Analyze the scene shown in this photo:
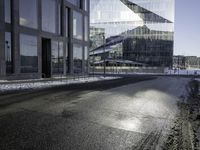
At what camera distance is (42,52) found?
36625mm

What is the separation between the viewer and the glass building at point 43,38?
1097 inches

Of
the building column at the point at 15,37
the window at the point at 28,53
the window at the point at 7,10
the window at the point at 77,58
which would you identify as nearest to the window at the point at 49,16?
the window at the point at 28,53

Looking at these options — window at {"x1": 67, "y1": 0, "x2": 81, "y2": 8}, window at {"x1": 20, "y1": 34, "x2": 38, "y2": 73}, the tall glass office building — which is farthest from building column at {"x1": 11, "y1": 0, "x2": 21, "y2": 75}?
the tall glass office building

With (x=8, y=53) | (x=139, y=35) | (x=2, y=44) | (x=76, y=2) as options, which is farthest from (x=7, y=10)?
(x=139, y=35)

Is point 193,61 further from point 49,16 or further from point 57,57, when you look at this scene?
point 49,16

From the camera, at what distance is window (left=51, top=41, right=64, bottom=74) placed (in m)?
37.0

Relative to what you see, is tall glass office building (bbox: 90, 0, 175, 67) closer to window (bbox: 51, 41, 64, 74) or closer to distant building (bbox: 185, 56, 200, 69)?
window (bbox: 51, 41, 64, 74)

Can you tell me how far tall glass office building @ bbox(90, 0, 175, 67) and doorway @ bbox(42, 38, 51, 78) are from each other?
55.5 meters

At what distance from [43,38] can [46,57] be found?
2.61m

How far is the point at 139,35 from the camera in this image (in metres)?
96.1

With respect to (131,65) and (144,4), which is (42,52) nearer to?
(131,65)

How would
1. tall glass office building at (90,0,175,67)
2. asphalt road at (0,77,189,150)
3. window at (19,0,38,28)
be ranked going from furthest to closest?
tall glass office building at (90,0,175,67) → window at (19,0,38,28) → asphalt road at (0,77,189,150)

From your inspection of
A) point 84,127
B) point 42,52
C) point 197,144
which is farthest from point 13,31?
point 197,144

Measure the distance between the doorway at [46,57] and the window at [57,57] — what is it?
0.73 meters
